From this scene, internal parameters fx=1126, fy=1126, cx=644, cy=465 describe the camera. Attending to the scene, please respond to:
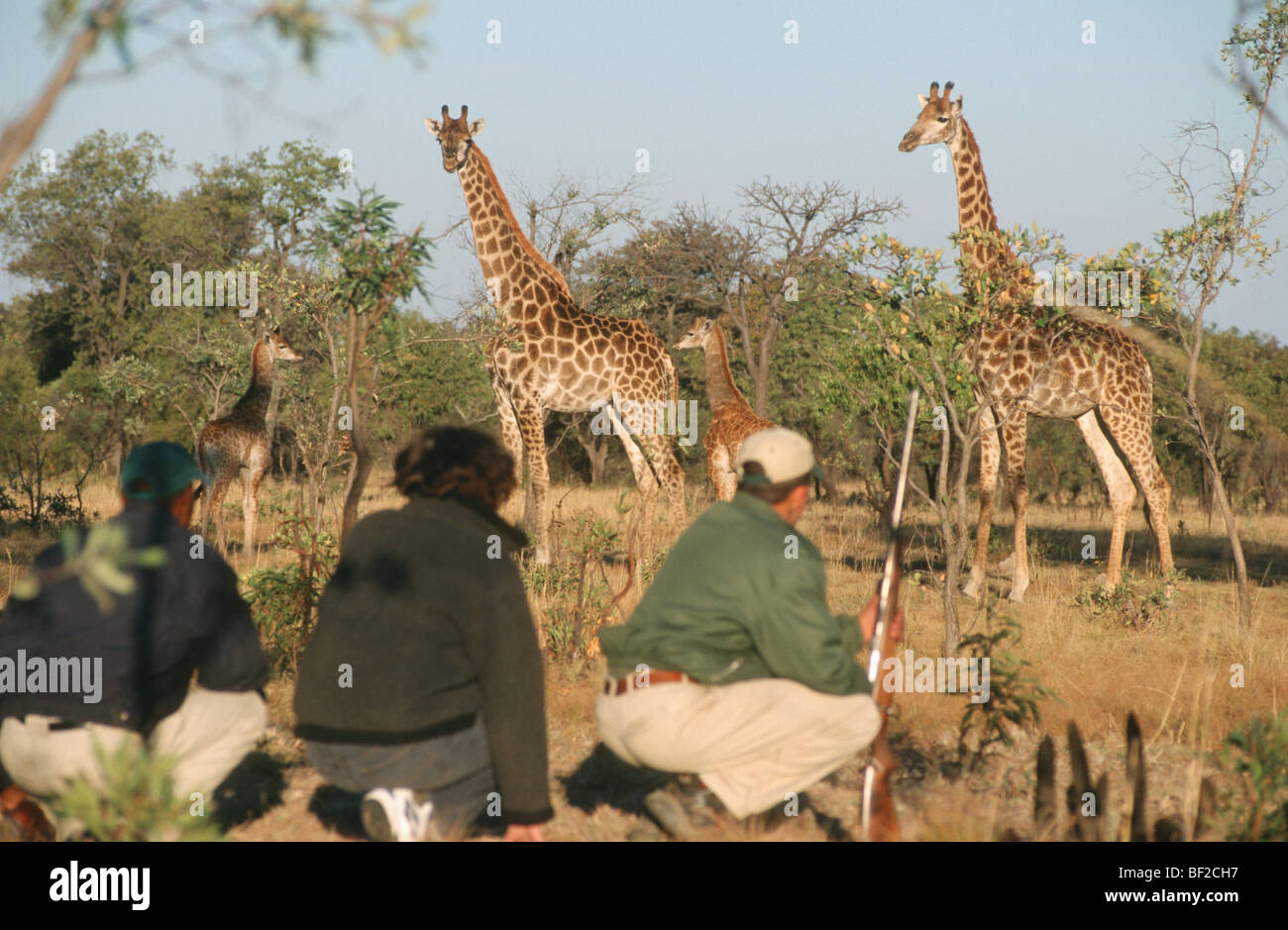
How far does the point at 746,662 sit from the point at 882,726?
46 centimetres

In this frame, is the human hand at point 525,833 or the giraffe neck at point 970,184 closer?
the human hand at point 525,833

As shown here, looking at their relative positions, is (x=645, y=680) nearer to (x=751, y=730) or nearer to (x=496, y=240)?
(x=751, y=730)

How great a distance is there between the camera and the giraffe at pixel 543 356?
10281mm

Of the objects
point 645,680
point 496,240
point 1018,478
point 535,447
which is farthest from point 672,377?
point 645,680

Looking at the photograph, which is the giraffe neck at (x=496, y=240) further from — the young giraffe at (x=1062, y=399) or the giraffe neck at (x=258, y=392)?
the young giraffe at (x=1062, y=399)

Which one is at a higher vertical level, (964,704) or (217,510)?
(217,510)

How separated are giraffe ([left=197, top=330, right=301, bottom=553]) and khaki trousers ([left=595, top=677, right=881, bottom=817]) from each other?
24.2 feet

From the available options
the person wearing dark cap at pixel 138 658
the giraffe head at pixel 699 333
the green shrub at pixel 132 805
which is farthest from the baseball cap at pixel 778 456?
the giraffe head at pixel 699 333

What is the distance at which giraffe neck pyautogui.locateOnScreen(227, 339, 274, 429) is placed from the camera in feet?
36.4

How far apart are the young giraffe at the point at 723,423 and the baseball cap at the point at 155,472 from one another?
595 centimetres

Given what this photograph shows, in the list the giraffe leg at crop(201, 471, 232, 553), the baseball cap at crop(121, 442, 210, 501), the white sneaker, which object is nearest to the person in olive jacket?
the white sneaker

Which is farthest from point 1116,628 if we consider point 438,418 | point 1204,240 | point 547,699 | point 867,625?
point 438,418

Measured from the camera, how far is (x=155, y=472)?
329cm

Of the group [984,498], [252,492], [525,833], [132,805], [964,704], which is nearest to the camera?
[132,805]
